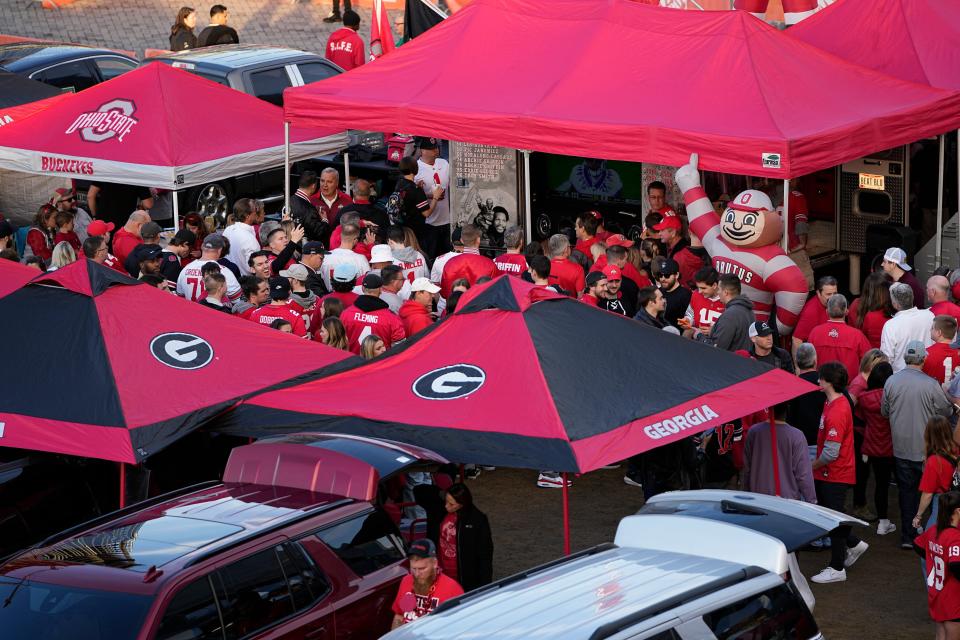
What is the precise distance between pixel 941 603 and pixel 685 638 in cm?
270

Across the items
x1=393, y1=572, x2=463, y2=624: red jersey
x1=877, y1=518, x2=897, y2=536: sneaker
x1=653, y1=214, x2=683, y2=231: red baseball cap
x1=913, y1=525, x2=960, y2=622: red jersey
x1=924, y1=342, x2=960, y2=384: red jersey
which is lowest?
x1=877, y1=518, x2=897, y2=536: sneaker

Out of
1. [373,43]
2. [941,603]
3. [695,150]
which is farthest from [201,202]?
[941,603]

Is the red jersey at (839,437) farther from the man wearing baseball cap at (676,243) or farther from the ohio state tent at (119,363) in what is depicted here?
the man wearing baseball cap at (676,243)

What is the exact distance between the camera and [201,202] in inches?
662

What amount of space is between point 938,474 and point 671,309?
3.60 m

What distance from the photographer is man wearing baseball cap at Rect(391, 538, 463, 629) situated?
280 inches

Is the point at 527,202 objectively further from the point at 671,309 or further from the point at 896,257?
the point at 896,257

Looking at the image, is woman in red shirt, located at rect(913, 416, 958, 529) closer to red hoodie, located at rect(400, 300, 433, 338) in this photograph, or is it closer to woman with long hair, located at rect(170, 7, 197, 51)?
red hoodie, located at rect(400, 300, 433, 338)

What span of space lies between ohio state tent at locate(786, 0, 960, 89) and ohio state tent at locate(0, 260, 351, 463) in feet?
23.6

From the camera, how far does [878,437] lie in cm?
993

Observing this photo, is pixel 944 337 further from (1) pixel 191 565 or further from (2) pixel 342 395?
(1) pixel 191 565

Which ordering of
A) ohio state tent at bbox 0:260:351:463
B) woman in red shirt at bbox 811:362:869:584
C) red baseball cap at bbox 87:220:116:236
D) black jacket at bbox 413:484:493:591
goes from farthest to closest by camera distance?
red baseball cap at bbox 87:220:116:236 < woman in red shirt at bbox 811:362:869:584 < ohio state tent at bbox 0:260:351:463 < black jacket at bbox 413:484:493:591

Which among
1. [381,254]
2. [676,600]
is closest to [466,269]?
[381,254]

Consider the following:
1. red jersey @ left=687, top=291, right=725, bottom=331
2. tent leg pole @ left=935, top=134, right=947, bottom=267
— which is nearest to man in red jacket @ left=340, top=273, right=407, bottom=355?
red jersey @ left=687, top=291, right=725, bottom=331
